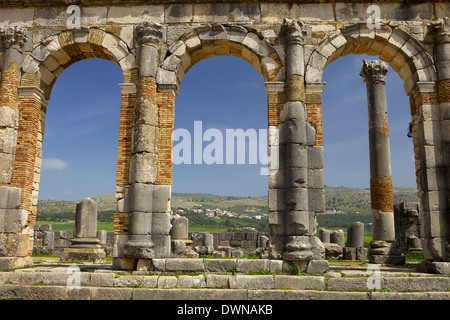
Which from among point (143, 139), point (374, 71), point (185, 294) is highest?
point (374, 71)

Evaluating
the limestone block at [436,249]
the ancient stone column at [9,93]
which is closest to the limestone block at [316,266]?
the limestone block at [436,249]

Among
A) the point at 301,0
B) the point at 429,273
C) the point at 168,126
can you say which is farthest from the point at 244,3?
the point at 429,273

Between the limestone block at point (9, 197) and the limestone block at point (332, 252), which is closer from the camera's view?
the limestone block at point (9, 197)

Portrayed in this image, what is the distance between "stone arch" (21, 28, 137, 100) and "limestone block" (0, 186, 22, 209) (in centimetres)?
264

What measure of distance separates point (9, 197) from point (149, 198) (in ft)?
10.9

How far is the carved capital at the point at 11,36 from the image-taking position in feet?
Result: 30.9

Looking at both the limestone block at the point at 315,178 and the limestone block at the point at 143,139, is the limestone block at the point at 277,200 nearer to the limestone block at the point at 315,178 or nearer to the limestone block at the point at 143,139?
A: the limestone block at the point at 315,178

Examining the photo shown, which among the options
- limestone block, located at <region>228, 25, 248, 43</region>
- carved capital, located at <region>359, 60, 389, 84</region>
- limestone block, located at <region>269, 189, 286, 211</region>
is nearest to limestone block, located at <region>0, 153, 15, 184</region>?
limestone block, located at <region>228, 25, 248, 43</region>

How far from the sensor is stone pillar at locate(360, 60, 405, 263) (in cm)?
1177

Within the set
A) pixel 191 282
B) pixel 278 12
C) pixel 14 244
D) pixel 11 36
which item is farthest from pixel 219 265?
pixel 11 36

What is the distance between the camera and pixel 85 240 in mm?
13906

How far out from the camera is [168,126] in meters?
9.02

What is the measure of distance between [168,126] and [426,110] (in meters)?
6.15

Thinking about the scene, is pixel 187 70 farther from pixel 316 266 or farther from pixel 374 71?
pixel 374 71
